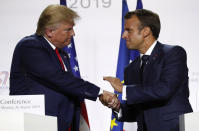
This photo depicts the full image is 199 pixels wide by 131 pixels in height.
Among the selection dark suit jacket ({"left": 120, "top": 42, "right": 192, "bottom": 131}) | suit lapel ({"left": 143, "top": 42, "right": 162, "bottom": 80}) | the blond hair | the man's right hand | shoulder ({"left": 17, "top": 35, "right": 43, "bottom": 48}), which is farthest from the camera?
the man's right hand

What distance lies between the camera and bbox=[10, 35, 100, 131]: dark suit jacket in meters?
2.88

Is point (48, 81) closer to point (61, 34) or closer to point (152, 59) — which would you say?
point (61, 34)

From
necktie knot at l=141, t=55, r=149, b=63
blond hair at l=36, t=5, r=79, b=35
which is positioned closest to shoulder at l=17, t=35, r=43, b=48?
blond hair at l=36, t=5, r=79, b=35

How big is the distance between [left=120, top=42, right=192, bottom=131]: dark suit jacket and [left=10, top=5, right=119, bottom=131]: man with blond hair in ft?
1.66

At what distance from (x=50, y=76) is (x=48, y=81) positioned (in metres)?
0.04

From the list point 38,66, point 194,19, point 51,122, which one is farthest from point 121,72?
point 51,122

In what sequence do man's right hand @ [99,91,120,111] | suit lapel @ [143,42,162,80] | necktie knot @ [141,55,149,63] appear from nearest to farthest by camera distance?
suit lapel @ [143,42,162,80] < necktie knot @ [141,55,149,63] < man's right hand @ [99,91,120,111]

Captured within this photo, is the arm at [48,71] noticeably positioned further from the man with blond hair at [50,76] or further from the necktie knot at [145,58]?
the necktie knot at [145,58]

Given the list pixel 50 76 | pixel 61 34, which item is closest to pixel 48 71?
pixel 50 76

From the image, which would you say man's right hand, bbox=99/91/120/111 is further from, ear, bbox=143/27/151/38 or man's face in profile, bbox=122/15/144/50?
ear, bbox=143/27/151/38

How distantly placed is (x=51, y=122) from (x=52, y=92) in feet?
2.69

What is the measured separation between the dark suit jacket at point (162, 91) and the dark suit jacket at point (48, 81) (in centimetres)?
51

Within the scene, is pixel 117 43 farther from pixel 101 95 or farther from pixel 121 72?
pixel 101 95

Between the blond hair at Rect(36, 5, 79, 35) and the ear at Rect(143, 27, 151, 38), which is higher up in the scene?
the blond hair at Rect(36, 5, 79, 35)
